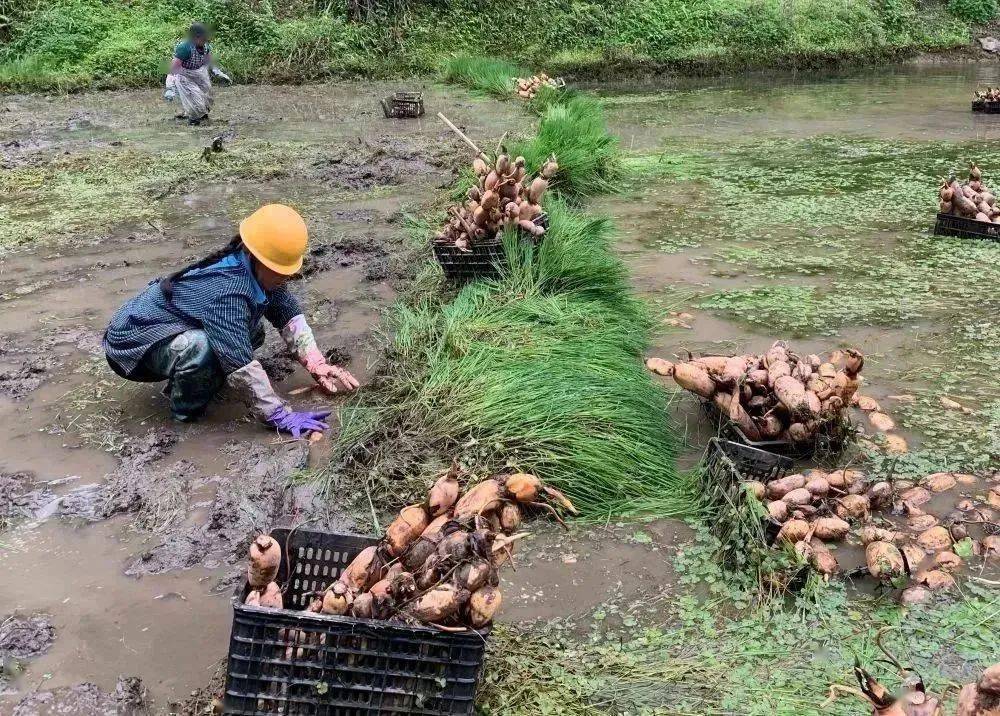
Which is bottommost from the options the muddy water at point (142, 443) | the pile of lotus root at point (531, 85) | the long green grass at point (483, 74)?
the long green grass at point (483, 74)

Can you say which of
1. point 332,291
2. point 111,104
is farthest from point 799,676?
point 111,104

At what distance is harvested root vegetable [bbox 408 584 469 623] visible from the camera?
194 cm

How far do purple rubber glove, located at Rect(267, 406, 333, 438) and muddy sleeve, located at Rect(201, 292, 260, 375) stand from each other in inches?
10.3

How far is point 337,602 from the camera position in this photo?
200cm

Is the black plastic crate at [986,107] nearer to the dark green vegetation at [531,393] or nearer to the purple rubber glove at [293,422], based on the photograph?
the dark green vegetation at [531,393]

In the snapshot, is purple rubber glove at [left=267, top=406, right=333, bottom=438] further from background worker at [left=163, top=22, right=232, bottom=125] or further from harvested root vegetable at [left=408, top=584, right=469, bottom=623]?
background worker at [left=163, top=22, right=232, bottom=125]

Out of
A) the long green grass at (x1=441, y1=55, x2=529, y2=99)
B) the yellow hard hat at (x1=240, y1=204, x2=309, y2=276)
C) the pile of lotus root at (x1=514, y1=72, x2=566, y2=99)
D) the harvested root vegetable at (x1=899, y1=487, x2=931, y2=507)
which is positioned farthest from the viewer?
the long green grass at (x1=441, y1=55, x2=529, y2=99)

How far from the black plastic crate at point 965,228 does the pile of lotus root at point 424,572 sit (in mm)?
5035

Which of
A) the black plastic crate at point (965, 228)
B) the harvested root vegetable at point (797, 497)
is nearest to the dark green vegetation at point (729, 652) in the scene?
the harvested root vegetable at point (797, 497)

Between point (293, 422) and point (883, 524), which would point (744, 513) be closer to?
point (883, 524)

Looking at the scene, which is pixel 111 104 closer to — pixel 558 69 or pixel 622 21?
pixel 558 69

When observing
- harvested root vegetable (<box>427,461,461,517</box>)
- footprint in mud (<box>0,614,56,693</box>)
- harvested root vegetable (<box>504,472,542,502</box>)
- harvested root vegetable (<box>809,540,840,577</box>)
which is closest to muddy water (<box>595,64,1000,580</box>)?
harvested root vegetable (<box>809,540,840,577</box>)

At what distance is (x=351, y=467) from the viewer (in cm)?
325

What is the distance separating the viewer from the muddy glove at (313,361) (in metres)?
3.91
